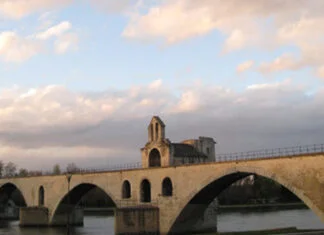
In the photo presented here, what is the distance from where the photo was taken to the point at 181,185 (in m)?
49.5

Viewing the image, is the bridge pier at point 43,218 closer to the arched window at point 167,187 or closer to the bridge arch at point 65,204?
the bridge arch at point 65,204

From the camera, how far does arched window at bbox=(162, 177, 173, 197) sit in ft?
171

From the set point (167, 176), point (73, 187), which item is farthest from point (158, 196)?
point (73, 187)

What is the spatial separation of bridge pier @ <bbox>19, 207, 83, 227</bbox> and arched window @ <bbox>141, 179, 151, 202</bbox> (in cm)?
1745

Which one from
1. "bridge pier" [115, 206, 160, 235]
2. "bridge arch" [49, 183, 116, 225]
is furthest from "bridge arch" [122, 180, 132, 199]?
"bridge arch" [49, 183, 116, 225]

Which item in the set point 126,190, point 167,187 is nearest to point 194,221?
point 167,187

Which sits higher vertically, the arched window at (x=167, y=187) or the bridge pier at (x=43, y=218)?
the arched window at (x=167, y=187)

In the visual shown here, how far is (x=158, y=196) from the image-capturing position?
170 ft

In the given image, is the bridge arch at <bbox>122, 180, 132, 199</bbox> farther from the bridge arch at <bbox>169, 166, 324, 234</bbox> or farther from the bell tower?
the bridge arch at <bbox>169, 166, 324, 234</bbox>

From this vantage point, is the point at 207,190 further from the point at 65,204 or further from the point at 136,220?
the point at 65,204

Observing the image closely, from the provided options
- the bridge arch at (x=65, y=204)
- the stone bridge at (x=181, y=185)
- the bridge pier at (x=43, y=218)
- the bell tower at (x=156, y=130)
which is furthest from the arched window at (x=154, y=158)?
the bridge pier at (x=43, y=218)

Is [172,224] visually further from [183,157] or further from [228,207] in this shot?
[228,207]

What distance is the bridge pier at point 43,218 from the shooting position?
6808cm

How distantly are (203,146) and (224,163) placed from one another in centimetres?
1633
